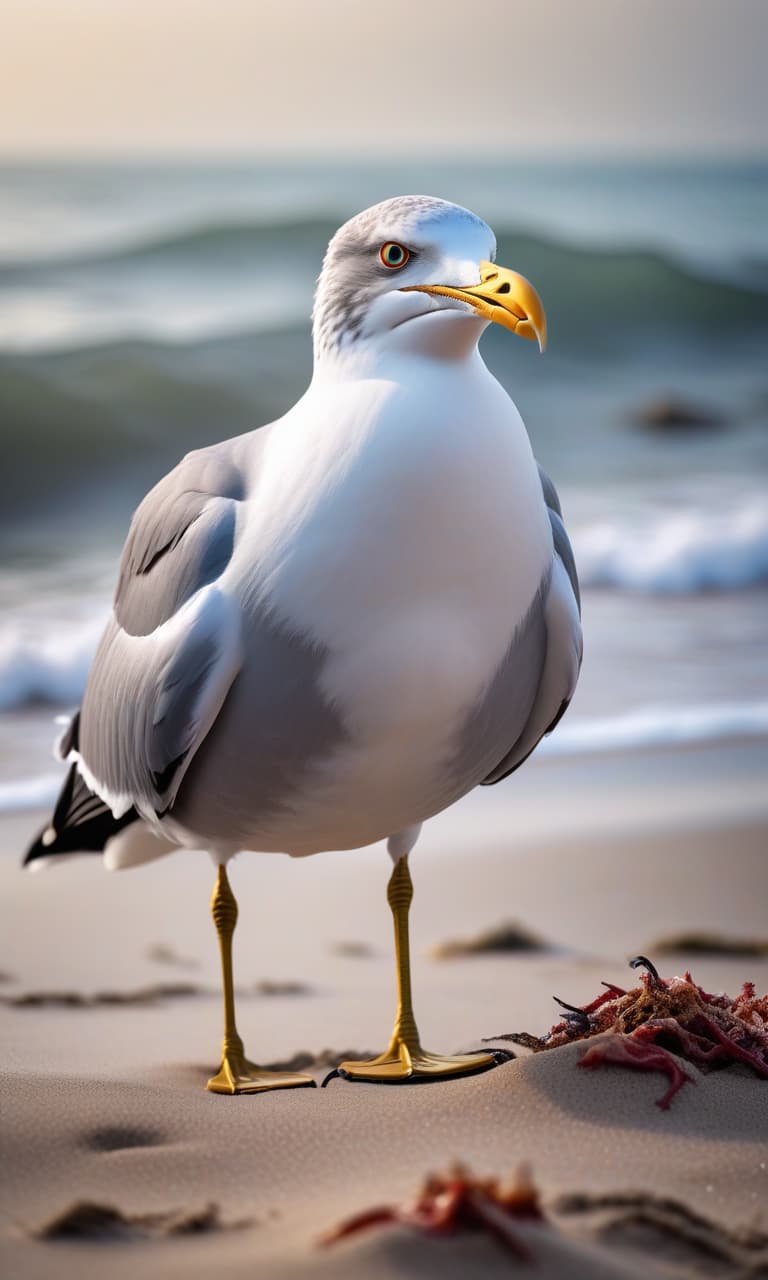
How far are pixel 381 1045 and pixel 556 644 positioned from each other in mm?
1086

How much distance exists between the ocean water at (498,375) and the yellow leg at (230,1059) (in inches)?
111

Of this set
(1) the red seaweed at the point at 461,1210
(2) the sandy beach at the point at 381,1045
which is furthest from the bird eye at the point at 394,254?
(1) the red seaweed at the point at 461,1210

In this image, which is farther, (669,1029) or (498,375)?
(498,375)

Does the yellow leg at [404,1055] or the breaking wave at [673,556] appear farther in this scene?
the breaking wave at [673,556]

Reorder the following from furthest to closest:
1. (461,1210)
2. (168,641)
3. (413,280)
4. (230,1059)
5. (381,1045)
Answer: (381,1045) < (230,1059) < (168,641) < (413,280) < (461,1210)

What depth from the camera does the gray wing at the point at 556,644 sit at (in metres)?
2.93

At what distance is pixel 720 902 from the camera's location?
15.5 ft

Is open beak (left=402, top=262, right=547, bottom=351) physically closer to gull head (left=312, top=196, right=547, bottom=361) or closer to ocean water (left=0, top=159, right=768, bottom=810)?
gull head (left=312, top=196, right=547, bottom=361)

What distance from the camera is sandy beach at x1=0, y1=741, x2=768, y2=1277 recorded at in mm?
2135

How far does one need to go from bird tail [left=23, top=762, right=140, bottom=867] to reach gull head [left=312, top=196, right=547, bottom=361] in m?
1.13

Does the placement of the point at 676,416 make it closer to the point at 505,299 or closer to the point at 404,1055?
the point at 404,1055

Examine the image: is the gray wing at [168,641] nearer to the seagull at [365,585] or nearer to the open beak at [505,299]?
the seagull at [365,585]

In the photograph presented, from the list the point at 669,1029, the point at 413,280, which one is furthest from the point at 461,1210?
the point at 413,280

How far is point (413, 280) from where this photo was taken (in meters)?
2.77
